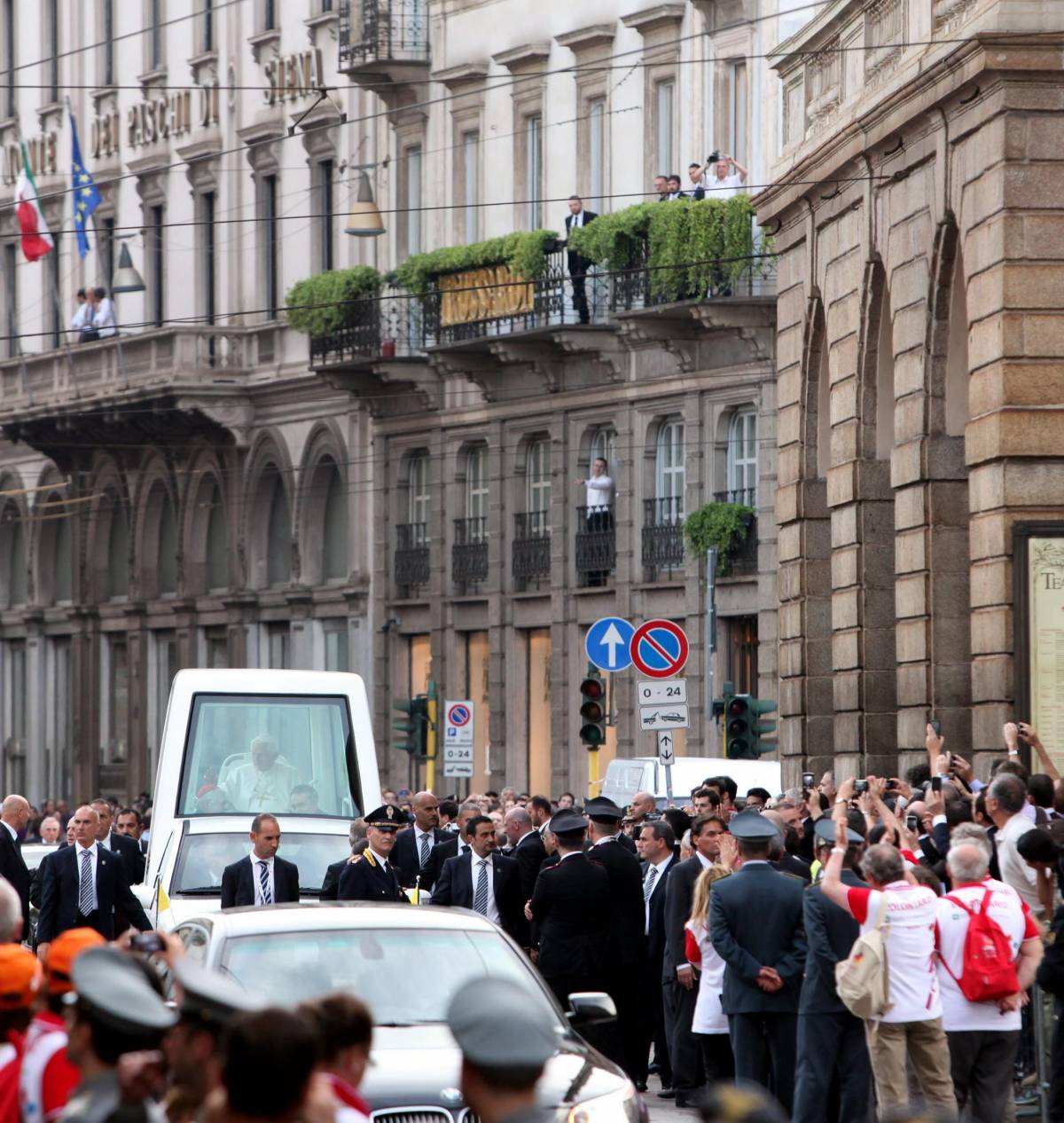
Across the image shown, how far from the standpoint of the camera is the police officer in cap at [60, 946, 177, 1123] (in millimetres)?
6207

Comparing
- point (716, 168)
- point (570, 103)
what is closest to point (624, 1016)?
point (716, 168)

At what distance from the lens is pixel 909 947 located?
13.4 m

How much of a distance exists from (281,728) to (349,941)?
1313cm

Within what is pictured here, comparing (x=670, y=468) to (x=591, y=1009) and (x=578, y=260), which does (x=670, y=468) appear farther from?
(x=591, y=1009)

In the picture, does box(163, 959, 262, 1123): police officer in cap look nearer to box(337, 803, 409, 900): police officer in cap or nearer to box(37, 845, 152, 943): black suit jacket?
box(337, 803, 409, 900): police officer in cap

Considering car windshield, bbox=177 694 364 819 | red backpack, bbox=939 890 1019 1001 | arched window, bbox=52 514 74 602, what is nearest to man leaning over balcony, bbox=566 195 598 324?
car windshield, bbox=177 694 364 819

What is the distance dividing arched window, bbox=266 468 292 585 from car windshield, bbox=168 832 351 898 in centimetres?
3136

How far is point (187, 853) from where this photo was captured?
842 inches

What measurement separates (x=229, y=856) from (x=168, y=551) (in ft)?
119

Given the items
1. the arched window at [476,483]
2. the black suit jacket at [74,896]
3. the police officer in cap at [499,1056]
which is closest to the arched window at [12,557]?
the arched window at [476,483]

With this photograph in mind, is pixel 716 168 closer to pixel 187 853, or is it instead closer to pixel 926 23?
pixel 926 23

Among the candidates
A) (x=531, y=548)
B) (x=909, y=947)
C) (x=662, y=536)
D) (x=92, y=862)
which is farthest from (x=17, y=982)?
(x=531, y=548)

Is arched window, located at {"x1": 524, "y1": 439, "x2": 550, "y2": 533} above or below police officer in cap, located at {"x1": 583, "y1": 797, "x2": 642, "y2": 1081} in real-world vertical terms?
above

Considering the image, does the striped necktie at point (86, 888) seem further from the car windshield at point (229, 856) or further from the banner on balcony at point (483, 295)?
the banner on balcony at point (483, 295)
